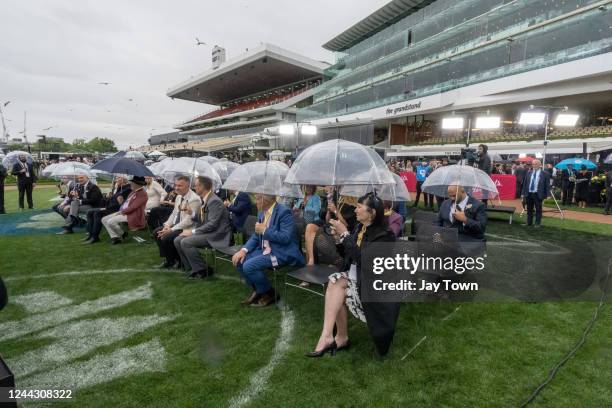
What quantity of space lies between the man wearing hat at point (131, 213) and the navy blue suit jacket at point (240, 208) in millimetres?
2210

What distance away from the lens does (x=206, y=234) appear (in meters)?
5.18

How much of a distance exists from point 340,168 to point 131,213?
17.0 feet

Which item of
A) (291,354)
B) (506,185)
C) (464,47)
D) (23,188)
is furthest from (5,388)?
(464,47)

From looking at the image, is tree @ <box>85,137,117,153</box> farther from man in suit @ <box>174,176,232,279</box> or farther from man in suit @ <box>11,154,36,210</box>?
man in suit @ <box>174,176,232,279</box>

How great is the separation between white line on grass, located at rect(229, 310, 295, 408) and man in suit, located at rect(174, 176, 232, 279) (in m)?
1.90

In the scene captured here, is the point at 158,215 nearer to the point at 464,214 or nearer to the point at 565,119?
the point at 464,214

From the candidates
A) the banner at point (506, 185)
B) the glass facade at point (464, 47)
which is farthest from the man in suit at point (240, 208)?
the glass facade at point (464, 47)

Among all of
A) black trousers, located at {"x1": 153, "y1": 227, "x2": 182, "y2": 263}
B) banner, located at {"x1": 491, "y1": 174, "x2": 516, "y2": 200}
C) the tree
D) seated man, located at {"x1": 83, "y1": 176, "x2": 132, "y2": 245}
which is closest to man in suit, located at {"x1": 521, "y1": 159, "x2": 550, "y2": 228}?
banner, located at {"x1": 491, "y1": 174, "x2": 516, "y2": 200}

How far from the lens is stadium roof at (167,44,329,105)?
53.2m

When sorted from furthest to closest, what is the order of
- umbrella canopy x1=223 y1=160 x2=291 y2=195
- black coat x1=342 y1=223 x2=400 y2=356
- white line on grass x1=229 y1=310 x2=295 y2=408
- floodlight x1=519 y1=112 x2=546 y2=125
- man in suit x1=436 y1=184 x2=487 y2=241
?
floodlight x1=519 y1=112 x2=546 y2=125
umbrella canopy x1=223 y1=160 x2=291 y2=195
man in suit x1=436 y1=184 x2=487 y2=241
black coat x1=342 y1=223 x2=400 y2=356
white line on grass x1=229 y1=310 x2=295 y2=408

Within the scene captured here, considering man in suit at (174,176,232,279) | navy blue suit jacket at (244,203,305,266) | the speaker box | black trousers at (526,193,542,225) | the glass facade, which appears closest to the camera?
the speaker box

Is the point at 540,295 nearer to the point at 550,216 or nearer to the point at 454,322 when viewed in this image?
the point at 454,322

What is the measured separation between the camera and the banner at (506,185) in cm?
1504

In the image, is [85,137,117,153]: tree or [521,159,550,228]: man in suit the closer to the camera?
[521,159,550,228]: man in suit
